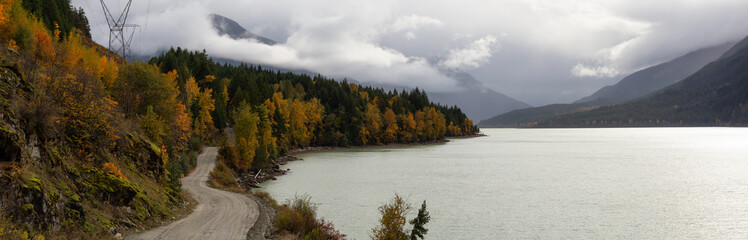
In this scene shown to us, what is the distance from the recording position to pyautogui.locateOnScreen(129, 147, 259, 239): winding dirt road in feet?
71.9

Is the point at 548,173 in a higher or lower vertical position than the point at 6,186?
lower

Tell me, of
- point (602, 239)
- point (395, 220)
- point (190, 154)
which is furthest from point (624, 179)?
point (190, 154)

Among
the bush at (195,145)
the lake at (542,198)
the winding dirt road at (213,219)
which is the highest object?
the bush at (195,145)

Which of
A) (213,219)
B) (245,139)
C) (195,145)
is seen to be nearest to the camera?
(213,219)

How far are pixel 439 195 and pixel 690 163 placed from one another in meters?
66.0

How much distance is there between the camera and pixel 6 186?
1473 cm

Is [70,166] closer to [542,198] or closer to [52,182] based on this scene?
[52,182]

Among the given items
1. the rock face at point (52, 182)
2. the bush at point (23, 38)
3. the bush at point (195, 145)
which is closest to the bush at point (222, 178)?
the bush at point (195, 145)

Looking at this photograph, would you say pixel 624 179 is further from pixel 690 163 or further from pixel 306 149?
pixel 306 149

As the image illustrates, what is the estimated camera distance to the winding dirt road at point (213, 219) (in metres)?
21.9

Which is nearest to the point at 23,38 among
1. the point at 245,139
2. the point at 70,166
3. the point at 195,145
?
the point at 70,166

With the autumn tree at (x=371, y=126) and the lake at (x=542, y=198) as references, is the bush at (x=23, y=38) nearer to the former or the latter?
the lake at (x=542, y=198)

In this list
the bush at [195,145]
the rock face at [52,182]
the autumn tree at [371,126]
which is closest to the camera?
the rock face at [52,182]

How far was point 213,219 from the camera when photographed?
26.1m
